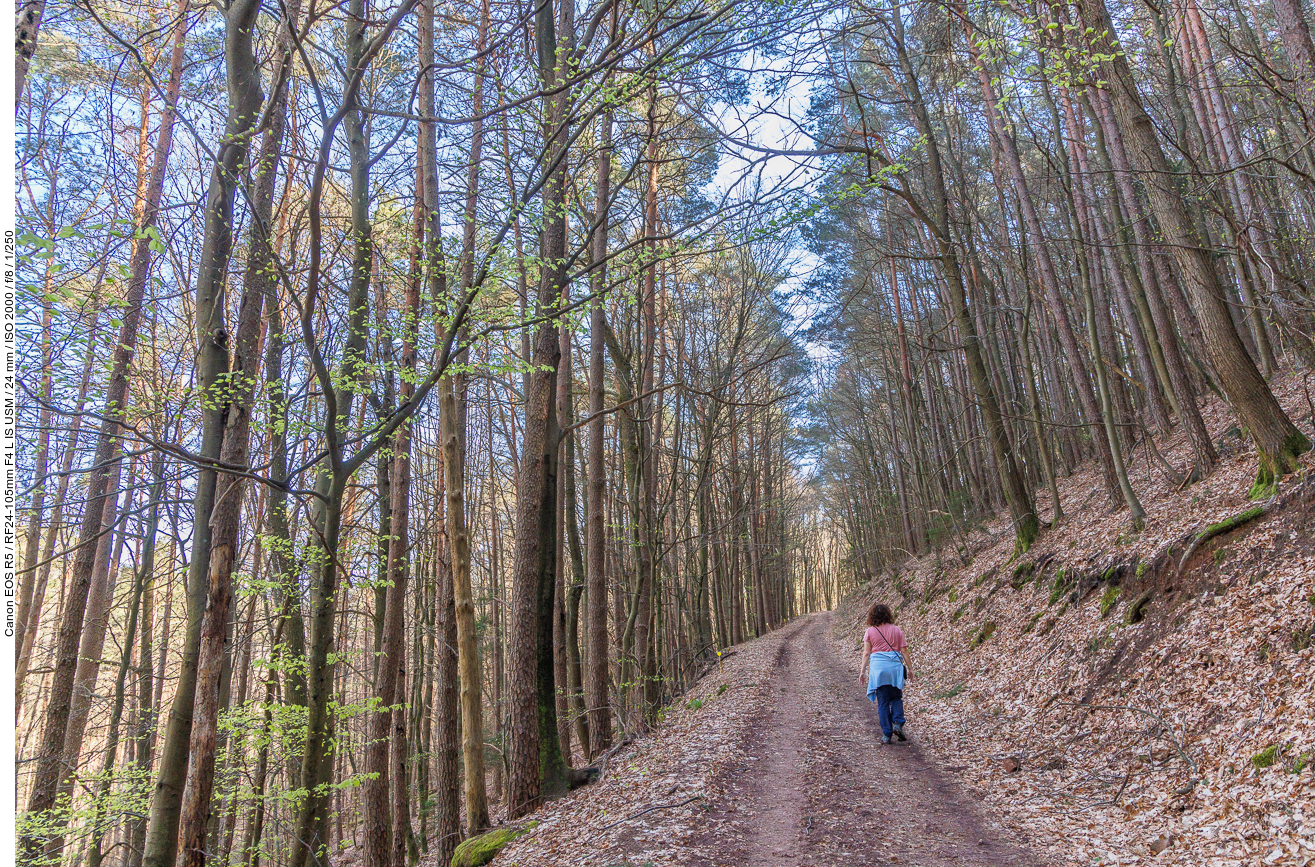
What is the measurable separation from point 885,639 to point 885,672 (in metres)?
0.43

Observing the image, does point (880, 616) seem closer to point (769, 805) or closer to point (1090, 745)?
point (1090, 745)

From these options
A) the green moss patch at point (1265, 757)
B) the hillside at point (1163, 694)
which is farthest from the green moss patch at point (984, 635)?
the green moss patch at point (1265, 757)

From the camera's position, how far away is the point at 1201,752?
14.9 feet

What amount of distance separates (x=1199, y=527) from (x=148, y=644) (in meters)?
16.3

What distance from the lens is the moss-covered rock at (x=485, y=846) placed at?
6.04 m

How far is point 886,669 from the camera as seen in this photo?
7.19m

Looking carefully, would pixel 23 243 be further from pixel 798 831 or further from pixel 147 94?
pixel 147 94

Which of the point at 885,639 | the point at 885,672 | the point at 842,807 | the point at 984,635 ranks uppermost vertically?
the point at 885,639

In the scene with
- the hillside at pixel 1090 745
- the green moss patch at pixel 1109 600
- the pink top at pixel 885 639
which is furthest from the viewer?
the pink top at pixel 885 639

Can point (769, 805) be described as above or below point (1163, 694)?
below

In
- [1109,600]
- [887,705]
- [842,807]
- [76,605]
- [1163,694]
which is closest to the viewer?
[842,807]

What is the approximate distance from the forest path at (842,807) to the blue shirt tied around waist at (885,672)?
66 cm

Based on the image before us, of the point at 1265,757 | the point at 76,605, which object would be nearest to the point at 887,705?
the point at 1265,757

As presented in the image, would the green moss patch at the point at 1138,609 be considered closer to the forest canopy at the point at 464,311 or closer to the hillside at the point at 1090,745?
the hillside at the point at 1090,745
